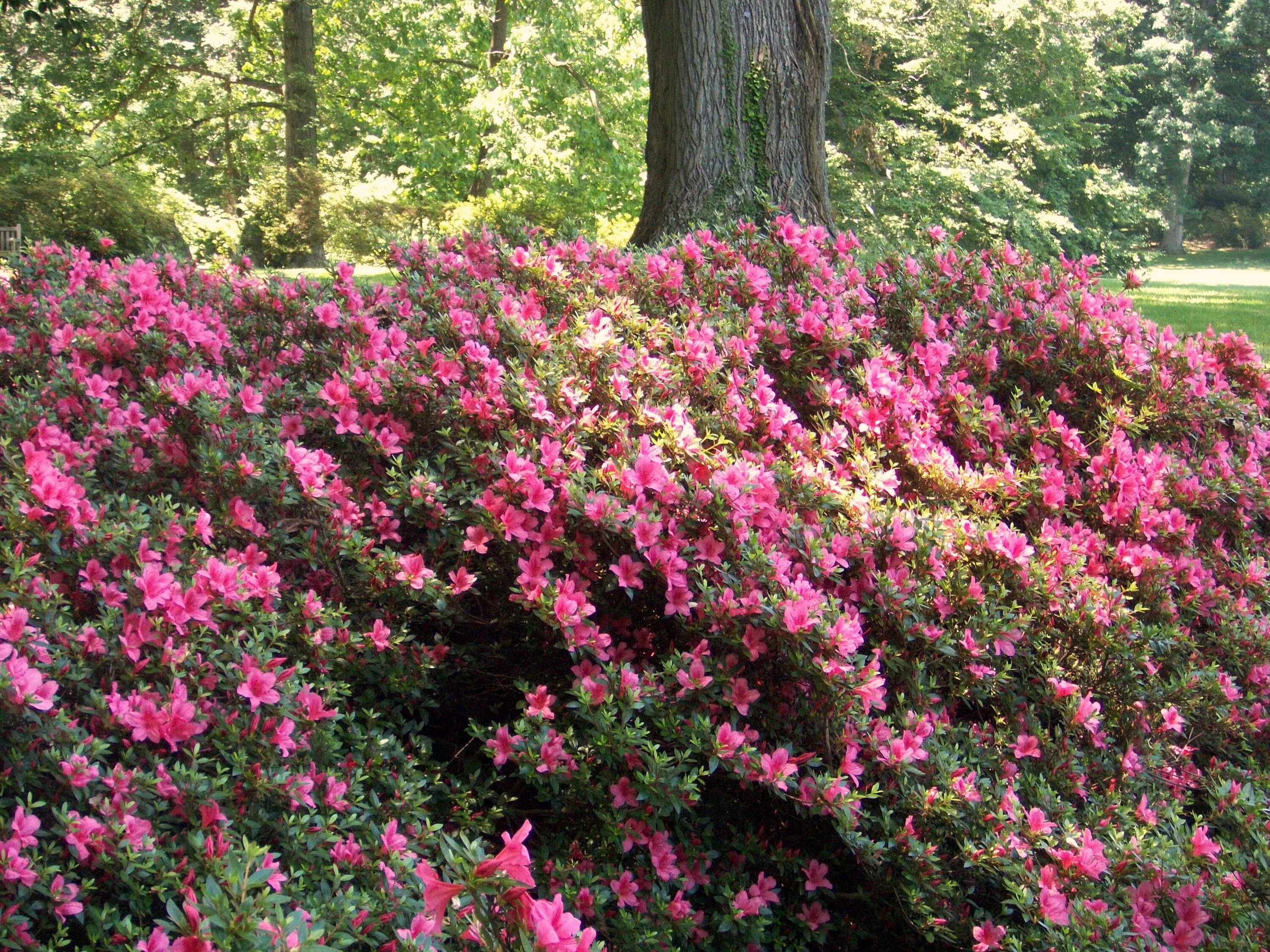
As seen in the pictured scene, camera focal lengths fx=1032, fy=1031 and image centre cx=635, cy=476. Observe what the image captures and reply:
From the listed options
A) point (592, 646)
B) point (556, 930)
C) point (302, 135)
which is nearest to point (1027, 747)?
point (592, 646)

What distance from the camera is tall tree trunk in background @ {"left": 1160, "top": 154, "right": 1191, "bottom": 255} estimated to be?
4300 centimetres

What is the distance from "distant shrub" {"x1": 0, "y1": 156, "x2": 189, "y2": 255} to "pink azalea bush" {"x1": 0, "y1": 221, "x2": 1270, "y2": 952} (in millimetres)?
12688

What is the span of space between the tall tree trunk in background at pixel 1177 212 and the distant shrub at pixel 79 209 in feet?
132

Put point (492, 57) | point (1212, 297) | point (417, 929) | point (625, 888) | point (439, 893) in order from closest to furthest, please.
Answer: point (439, 893) < point (417, 929) < point (625, 888) < point (1212, 297) < point (492, 57)

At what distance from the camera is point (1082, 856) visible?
2.00 m

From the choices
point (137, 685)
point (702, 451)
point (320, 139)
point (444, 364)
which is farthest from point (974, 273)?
point (320, 139)

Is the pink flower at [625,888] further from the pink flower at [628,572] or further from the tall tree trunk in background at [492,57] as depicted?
the tall tree trunk in background at [492,57]

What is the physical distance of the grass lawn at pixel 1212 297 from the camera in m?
13.3

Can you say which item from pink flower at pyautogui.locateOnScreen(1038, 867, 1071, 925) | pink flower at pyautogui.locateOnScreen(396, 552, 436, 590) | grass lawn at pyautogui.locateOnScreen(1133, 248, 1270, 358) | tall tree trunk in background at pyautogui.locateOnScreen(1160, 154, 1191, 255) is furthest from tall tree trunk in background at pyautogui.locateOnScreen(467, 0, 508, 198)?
tall tree trunk in background at pyautogui.locateOnScreen(1160, 154, 1191, 255)

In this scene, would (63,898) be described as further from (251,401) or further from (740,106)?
(740,106)

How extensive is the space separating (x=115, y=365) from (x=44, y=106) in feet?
70.6

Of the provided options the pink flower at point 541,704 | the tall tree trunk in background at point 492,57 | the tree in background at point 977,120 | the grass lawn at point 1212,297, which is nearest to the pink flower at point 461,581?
the pink flower at point 541,704

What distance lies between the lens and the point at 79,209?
14594 mm

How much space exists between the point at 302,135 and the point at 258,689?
2262cm
